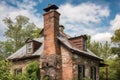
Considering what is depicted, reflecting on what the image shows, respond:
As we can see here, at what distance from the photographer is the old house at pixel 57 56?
Result: 75.6 ft

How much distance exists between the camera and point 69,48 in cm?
2266

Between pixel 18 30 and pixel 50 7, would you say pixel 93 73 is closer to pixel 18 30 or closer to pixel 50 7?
pixel 50 7

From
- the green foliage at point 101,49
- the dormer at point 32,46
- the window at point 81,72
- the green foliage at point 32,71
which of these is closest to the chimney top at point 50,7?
the dormer at point 32,46

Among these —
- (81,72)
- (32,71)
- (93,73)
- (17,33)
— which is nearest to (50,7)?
(32,71)

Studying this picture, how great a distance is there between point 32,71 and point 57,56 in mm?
3201

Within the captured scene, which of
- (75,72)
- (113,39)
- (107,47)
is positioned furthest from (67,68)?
(107,47)

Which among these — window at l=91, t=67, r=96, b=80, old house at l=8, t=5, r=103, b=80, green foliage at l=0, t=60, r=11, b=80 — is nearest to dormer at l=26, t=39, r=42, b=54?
old house at l=8, t=5, r=103, b=80

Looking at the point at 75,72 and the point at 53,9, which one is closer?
the point at 75,72

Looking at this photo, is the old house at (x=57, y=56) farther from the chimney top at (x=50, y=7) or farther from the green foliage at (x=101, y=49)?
the green foliage at (x=101, y=49)

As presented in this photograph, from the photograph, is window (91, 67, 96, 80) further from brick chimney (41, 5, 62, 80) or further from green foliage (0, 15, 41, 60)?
green foliage (0, 15, 41, 60)

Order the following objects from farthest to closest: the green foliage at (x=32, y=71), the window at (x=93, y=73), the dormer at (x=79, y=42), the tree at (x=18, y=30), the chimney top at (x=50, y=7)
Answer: the tree at (x=18, y=30) → the window at (x=93, y=73) → the dormer at (x=79, y=42) → the chimney top at (x=50, y=7) → the green foliage at (x=32, y=71)

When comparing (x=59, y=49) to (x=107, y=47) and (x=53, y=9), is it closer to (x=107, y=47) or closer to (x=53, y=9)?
(x=53, y=9)

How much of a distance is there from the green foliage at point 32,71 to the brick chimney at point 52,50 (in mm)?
712

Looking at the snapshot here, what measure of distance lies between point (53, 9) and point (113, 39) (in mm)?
16007
